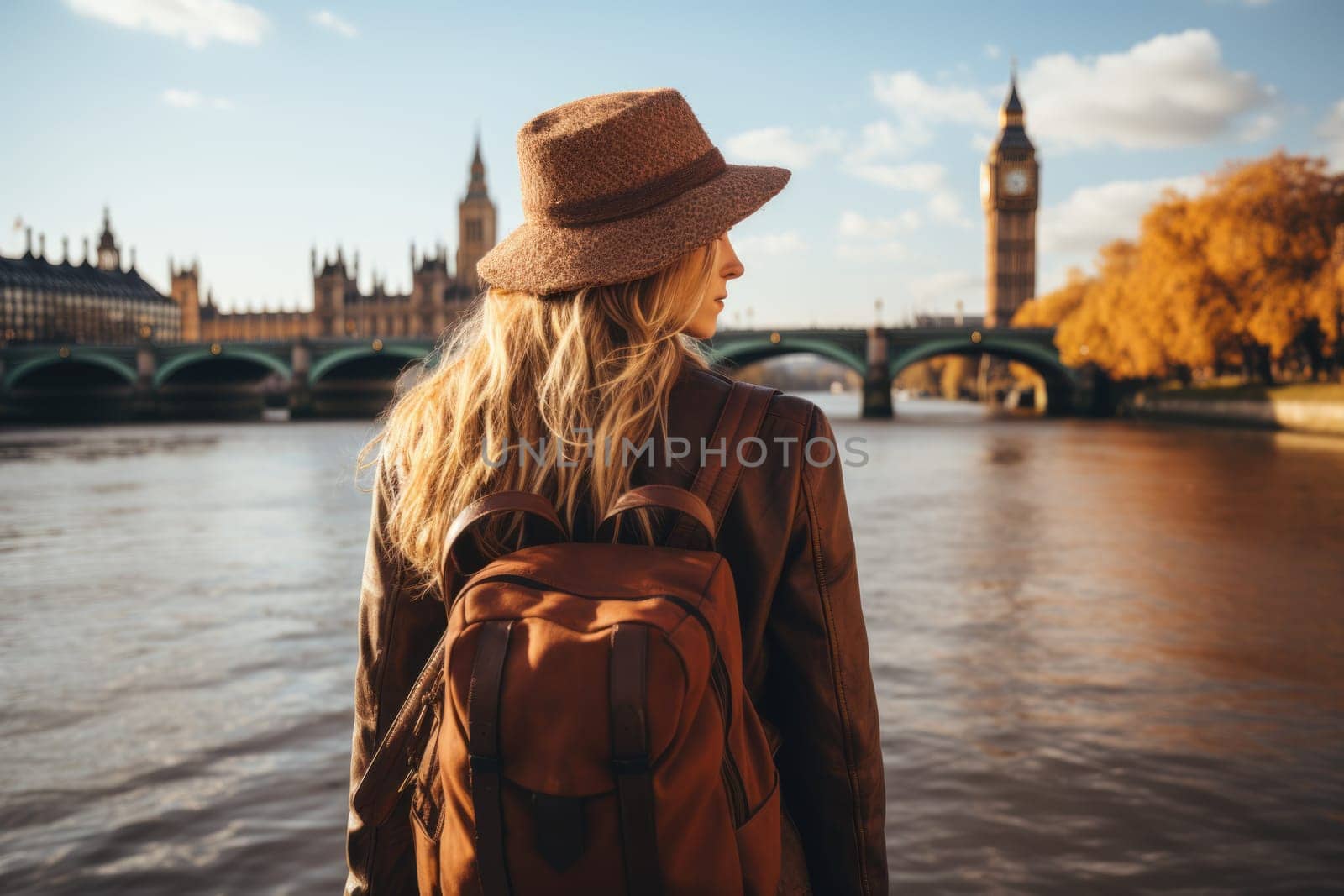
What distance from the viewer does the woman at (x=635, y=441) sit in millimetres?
1390

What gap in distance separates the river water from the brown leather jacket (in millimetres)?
1958

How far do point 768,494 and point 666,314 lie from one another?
0.88ft

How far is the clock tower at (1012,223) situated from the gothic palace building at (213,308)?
5042 centimetres

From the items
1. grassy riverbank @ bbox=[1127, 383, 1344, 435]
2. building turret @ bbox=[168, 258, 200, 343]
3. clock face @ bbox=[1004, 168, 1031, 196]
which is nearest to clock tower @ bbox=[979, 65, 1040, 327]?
clock face @ bbox=[1004, 168, 1031, 196]

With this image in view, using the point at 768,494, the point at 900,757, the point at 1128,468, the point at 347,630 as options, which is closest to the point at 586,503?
the point at 768,494

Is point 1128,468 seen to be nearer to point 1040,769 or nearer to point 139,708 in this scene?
point 1040,769

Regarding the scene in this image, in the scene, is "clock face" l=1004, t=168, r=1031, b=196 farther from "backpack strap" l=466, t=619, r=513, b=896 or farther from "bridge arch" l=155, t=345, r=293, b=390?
"backpack strap" l=466, t=619, r=513, b=896

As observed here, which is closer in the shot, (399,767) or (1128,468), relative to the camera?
(399,767)

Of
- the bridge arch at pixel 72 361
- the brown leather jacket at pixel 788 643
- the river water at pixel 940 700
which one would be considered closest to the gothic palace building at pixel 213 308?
the bridge arch at pixel 72 361

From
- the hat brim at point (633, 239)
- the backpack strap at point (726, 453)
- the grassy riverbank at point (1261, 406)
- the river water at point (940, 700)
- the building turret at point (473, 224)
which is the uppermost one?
the building turret at point (473, 224)

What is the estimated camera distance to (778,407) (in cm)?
139

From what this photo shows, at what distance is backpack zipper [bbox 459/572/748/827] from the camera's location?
116 cm

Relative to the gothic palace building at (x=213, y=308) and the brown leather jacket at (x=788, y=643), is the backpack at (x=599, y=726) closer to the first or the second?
the brown leather jacket at (x=788, y=643)

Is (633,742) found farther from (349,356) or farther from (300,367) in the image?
(300,367)
